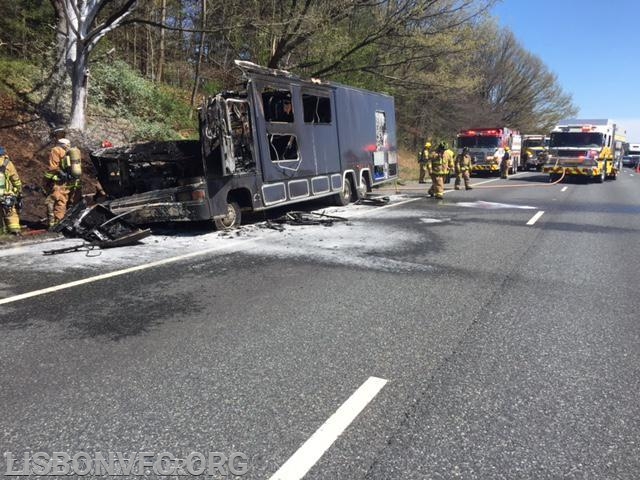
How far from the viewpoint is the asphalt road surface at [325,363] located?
2.53 metres

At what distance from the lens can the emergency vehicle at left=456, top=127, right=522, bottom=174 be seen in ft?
90.1

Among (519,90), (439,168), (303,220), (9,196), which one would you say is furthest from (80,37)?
(519,90)

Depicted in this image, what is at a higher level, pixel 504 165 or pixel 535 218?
pixel 535 218

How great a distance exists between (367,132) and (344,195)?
191 centimetres

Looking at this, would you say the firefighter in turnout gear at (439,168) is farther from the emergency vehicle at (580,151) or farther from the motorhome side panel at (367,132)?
the emergency vehicle at (580,151)

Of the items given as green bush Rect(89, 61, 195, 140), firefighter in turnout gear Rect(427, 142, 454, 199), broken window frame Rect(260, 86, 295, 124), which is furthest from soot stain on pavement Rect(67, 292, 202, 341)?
firefighter in turnout gear Rect(427, 142, 454, 199)

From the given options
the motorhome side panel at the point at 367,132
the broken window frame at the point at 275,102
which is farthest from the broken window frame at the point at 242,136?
the motorhome side panel at the point at 367,132

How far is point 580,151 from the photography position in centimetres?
2280

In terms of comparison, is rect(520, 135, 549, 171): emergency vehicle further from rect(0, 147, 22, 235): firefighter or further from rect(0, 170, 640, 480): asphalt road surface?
rect(0, 147, 22, 235): firefighter

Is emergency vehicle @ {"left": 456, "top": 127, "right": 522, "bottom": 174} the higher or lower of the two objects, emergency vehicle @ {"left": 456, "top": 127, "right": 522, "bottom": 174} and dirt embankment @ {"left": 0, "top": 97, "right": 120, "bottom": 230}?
the lower

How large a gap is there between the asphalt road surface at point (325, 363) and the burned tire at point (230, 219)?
1766 millimetres

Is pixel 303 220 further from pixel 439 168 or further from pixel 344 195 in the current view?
pixel 439 168

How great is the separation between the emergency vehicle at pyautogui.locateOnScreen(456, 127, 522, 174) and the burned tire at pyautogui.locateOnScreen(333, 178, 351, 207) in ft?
54.6

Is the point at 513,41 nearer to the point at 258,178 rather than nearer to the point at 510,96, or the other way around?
the point at 510,96
